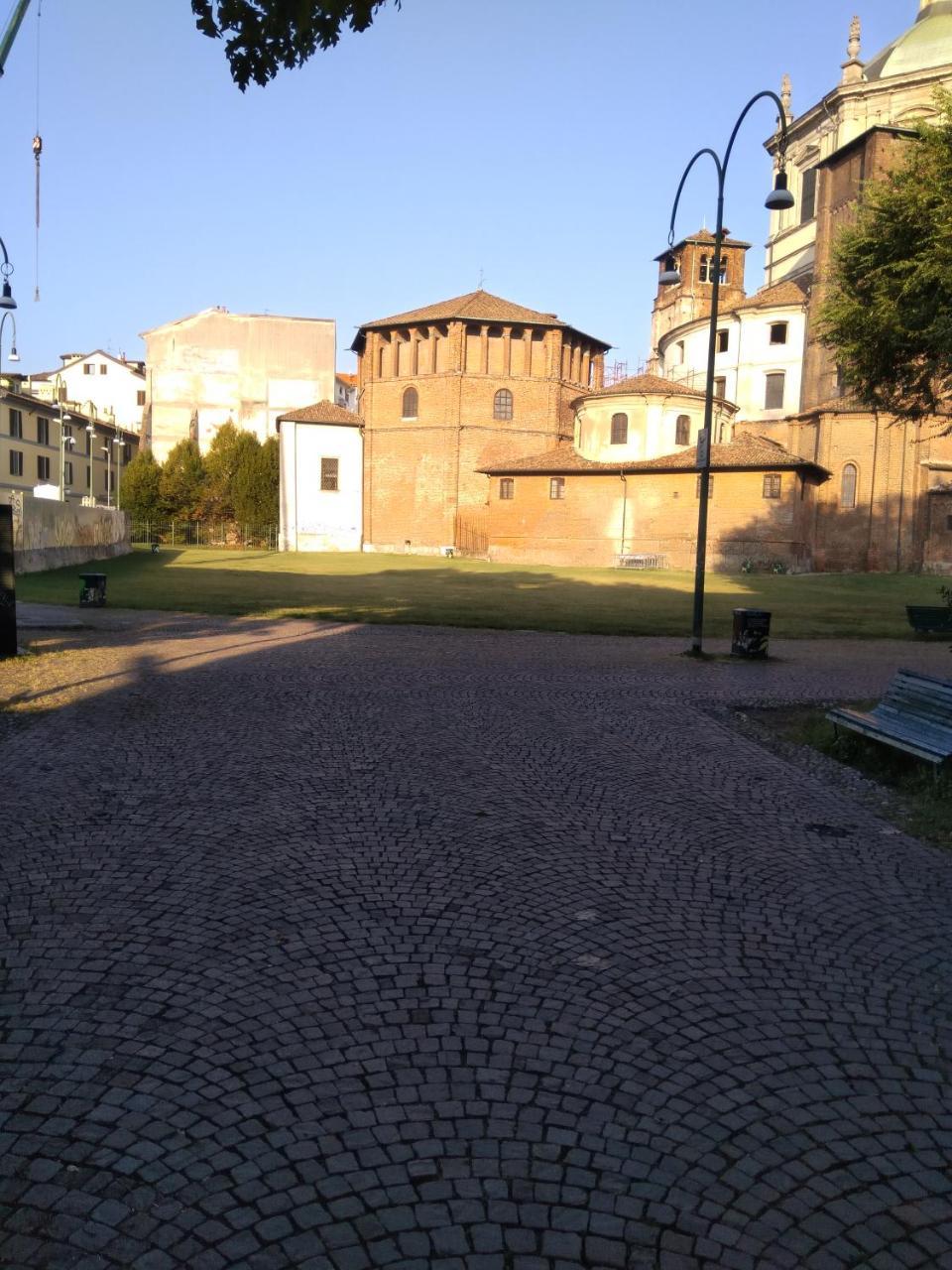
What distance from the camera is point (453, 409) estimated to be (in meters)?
60.3

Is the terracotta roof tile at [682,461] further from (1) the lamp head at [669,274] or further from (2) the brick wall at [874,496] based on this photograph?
Answer: (1) the lamp head at [669,274]

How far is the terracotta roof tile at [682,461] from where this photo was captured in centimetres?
4944

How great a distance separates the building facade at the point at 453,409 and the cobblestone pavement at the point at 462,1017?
53.6 meters

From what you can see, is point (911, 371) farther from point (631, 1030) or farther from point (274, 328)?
point (274, 328)

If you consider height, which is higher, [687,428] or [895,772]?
[687,428]

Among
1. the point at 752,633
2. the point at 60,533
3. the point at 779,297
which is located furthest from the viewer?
the point at 779,297

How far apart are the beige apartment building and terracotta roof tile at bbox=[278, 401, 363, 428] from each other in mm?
11176

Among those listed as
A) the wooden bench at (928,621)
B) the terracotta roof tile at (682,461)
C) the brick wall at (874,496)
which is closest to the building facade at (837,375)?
the brick wall at (874,496)

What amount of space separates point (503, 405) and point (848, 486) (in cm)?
2207

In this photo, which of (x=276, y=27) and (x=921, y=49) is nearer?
(x=276, y=27)

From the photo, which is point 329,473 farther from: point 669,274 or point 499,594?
point 669,274

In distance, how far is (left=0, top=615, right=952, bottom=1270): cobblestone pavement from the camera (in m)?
2.67

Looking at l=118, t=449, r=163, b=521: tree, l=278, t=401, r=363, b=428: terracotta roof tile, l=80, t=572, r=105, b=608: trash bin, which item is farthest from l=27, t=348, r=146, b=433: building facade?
l=80, t=572, r=105, b=608: trash bin

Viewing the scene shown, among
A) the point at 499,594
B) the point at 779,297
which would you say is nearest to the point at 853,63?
the point at 779,297
